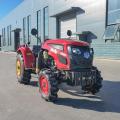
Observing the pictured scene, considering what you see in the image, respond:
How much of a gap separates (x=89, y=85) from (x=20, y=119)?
275 cm

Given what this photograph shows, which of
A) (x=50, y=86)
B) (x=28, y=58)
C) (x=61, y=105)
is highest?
(x=28, y=58)

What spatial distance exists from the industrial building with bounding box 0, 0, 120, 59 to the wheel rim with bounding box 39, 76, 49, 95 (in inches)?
630

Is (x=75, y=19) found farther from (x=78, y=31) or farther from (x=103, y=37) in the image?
(x=103, y=37)

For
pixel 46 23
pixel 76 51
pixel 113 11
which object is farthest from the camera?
pixel 46 23

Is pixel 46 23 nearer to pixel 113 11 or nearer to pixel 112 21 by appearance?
pixel 112 21

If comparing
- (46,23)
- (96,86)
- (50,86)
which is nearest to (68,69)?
(50,86)

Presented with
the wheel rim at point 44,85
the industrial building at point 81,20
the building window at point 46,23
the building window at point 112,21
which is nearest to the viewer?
the wheel rim at point 44,85

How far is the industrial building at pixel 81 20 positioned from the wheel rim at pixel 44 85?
16.0 meters

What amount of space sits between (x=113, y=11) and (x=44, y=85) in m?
18.8

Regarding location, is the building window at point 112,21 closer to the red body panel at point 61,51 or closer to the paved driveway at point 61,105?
the paved driveway at point 61,105

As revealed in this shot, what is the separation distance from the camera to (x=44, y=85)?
8.47m

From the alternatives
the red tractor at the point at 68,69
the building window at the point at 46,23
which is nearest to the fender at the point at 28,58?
the red tractor at the point at 68,69

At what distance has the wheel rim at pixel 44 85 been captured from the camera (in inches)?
326

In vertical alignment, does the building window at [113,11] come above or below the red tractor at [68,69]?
above
